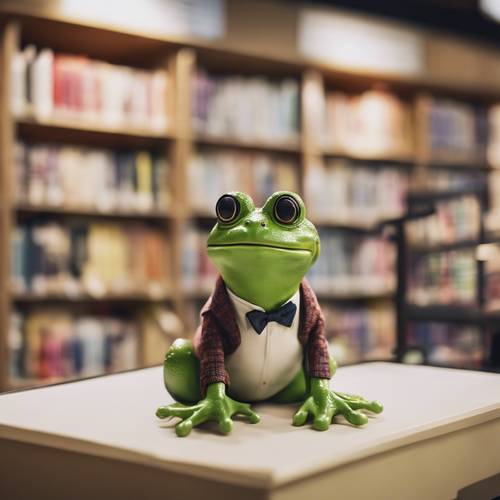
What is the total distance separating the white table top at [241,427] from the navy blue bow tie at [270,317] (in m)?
0.13

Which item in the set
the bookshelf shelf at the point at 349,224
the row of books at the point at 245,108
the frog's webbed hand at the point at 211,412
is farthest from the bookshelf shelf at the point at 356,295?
the frog's webbed hand at the point at 211,412

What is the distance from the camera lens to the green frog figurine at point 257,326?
0.92 metres

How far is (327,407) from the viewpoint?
0.90m

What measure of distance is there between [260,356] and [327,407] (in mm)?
123

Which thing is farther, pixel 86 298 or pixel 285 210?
A: pixel 86 298

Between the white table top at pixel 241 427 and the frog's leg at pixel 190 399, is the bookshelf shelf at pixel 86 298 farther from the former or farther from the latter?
the frog's leg at pixel 190 399

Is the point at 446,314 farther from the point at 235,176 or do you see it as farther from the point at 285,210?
the point at 285,210

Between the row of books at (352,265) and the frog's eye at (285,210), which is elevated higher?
the frog's eye at (285,210)

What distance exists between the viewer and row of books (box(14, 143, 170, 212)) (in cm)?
297

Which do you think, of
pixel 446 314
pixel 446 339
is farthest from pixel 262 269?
pixel 446 339

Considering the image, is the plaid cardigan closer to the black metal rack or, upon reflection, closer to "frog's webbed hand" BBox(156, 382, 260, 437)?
"frog's webbed hand" BBox(156, 382, 260, 437)

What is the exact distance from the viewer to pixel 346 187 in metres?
3.77

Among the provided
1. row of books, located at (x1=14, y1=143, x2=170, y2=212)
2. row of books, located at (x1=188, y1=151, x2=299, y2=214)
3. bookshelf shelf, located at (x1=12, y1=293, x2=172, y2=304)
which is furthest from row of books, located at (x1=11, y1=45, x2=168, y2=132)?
bookshelf shelf, located at (x1=12, y1=293, x2=172, y2=304)

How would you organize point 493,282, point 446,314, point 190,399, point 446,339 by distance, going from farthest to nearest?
point 446,339 < point 493,282 < point 446,314 < point 190,399
